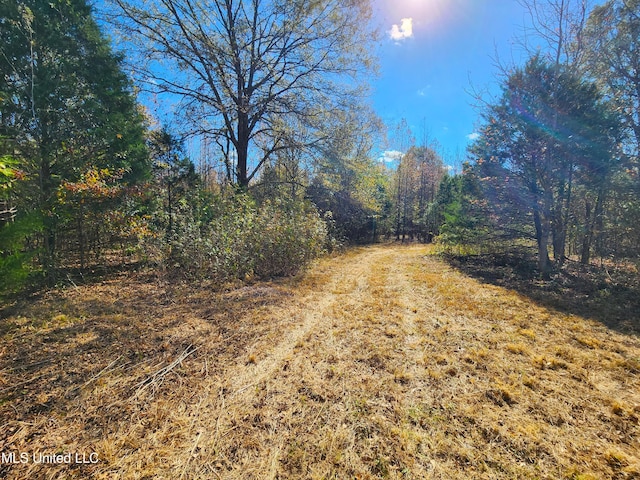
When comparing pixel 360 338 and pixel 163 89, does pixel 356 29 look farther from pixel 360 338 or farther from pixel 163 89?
pixel 360 338

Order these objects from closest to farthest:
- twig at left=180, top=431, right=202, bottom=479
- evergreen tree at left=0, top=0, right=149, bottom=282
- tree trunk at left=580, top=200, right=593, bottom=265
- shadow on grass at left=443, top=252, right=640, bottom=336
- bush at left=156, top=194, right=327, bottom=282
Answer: twig at left=180, top=431, right=202, bottom=479 → shadow on grass at left=443, top=252, right=640, bottom=336 → evergreen tree at left=0, top=0, right=149, bottom=282 → bush at left=156, top=194, right=327, bottom=282 → tree trunk at left=580, top=200, right=593, bottom=265

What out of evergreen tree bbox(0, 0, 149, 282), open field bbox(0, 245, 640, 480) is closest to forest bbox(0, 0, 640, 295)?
evergreen tree bbox(0, 0, 149, 282)

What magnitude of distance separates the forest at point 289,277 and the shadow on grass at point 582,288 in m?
0.06

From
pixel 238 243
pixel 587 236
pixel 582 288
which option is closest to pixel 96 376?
pixel 238 243

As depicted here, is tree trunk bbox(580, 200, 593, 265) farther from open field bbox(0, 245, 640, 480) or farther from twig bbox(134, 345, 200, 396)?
twig bbox(134, 345, 200, 396)

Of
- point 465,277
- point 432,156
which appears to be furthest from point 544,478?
point 432,156

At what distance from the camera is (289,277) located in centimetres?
601

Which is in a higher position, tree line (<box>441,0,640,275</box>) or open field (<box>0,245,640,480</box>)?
tree line (<box>441,0,640,275</box>)

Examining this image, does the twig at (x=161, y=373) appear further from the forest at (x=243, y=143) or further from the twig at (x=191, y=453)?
the forest at (x=243, y=143)

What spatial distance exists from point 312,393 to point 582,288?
6603 mm

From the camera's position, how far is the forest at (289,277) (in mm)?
1663

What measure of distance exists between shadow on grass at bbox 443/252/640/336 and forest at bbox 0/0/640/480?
0.06 m

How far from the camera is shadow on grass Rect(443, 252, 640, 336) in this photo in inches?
161

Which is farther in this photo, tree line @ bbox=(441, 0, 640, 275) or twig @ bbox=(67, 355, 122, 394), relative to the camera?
tree line @ bbox=(441, 0, 640, 275)
